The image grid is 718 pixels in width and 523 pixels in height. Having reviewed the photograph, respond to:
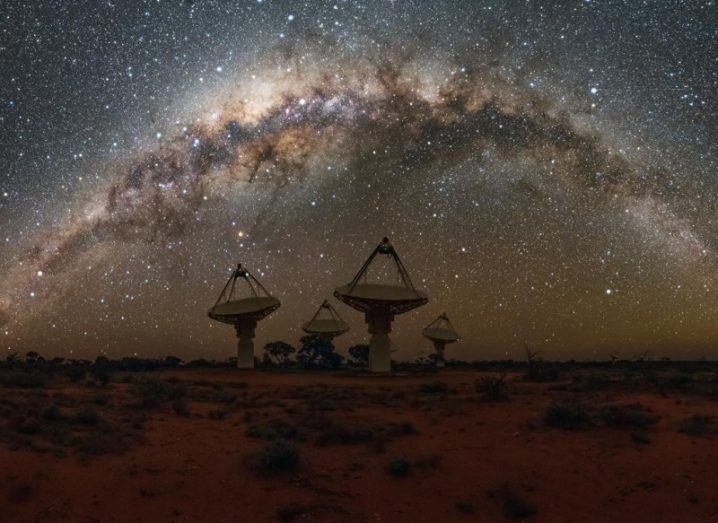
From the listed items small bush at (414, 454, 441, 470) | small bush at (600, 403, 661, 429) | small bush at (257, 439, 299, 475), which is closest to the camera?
small bush at (257, 439, 299, 475)

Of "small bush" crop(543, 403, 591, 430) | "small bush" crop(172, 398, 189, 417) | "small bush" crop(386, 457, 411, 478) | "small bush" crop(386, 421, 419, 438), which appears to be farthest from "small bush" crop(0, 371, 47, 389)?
"small bush" crop(543, 403, 591, 430)

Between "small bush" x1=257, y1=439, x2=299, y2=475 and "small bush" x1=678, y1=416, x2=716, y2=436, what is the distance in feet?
39.7

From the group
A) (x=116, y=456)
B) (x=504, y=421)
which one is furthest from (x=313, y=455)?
(x=504, y=421)

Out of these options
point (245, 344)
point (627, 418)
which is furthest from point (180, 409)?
point (245, 344)

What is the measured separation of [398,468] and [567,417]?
7378mm

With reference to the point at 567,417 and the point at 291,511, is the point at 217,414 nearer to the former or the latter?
the point at 291,511

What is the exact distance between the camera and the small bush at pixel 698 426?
17516 millimetres

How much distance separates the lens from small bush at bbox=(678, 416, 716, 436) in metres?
17.5

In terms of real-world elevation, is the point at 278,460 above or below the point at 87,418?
below

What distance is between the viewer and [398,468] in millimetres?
14617

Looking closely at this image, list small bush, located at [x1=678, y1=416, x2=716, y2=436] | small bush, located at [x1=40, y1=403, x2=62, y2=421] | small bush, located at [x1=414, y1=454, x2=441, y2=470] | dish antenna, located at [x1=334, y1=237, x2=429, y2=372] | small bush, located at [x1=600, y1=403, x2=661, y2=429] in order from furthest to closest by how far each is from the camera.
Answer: dish antenna, located at [x1=334, y1=237, x2=429, y2=372] < small bush, located at [x1=40, y1=403, x2=62, y2=421] < small bush, located at [x1=600, y1=403, x2=661, y2=429] < small bush, located at [x1=678, y1=416, x2=716, y2=436] < small bush, located at [x1=414, y1=454, x2=441, y2=470]

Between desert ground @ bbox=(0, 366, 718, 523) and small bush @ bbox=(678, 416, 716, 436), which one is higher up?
small bush @ bbox=(678, 416, 716, 436)

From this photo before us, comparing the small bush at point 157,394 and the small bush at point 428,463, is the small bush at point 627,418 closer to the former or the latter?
the small bush at point 428,463

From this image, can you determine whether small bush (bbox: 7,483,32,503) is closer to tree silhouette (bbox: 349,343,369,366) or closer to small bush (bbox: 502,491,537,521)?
small bush (bbox: 502,491,537,521)
